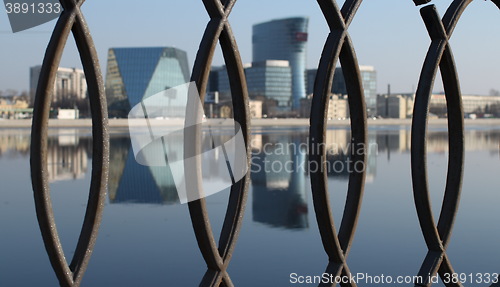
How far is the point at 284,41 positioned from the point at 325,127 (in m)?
135

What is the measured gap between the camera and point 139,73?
9269cm

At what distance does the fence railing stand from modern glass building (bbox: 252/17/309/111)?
417ft

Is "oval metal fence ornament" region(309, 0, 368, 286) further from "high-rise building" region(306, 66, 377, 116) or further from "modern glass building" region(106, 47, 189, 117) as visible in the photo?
"high-rise building" region(306, 66, 377, 116)

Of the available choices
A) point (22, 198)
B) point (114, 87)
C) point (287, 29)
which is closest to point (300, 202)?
point (22, 198)

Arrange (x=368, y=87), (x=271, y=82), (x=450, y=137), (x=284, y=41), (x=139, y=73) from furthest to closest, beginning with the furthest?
(x=284, y=41) < (x=271, y=82) < (x=368, y=87) < (x=139, y=73) < (x=450, y=137)

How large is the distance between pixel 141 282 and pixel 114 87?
92892 mm

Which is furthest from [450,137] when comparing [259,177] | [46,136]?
[259,177]

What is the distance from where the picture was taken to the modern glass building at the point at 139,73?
299 ft

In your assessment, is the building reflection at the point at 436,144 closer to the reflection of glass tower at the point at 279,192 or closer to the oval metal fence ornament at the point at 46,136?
the reflection of glass tower at the point at 279,192

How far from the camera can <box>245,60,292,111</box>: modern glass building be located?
112 m

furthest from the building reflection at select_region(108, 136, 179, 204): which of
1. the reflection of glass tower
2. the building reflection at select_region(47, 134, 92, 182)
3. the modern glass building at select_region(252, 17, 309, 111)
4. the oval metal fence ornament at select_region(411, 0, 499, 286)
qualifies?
the modern glass building at select_region(252, 17, 309, 111)

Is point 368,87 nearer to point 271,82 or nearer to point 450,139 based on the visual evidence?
point 271,82

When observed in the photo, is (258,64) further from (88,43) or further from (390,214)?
(88,43)

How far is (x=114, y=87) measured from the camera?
9562 cm
